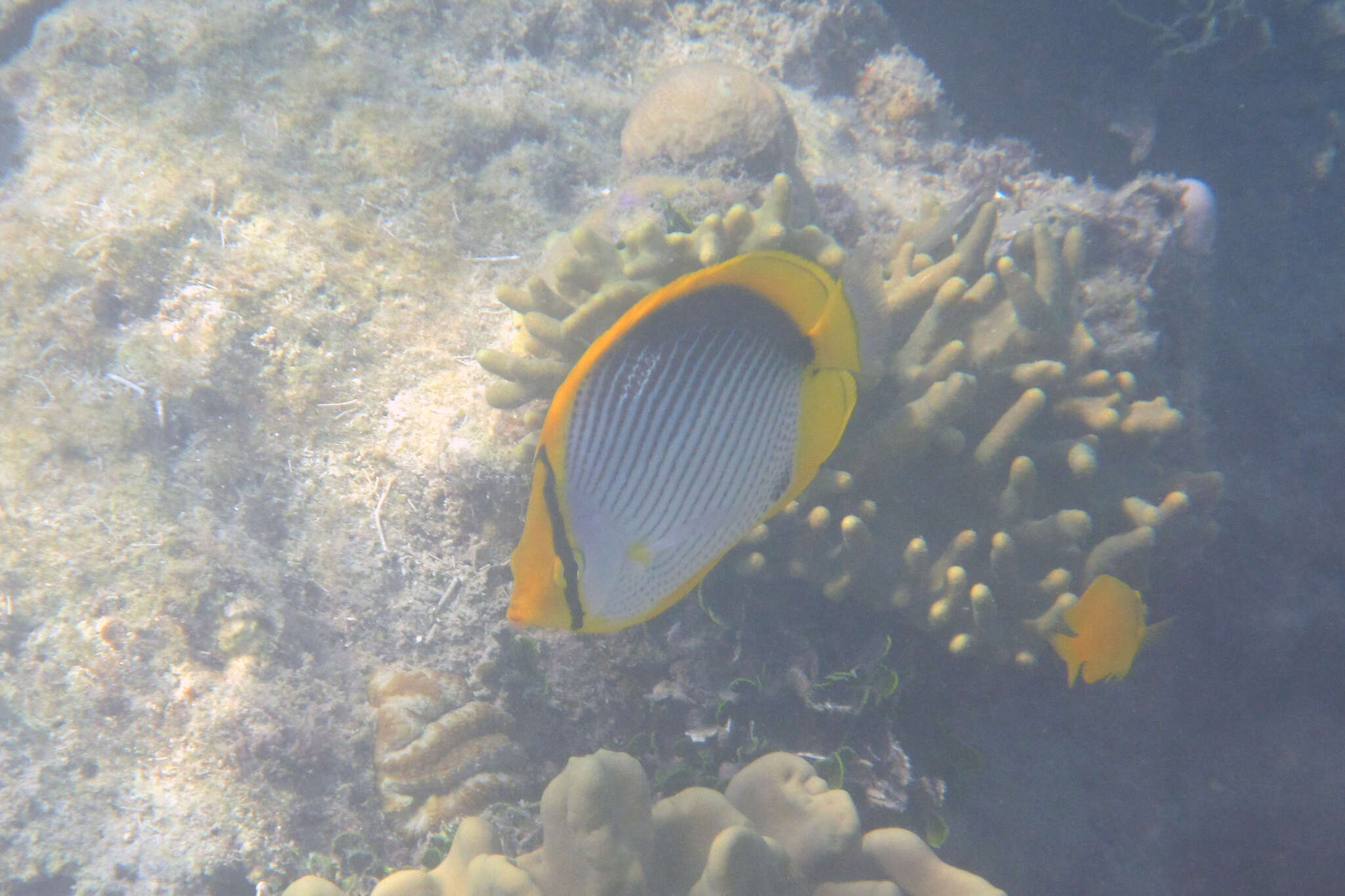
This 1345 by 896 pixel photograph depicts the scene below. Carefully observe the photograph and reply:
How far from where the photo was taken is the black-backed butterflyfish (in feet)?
3.71

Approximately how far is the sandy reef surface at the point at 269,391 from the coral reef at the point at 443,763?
0.51 ft

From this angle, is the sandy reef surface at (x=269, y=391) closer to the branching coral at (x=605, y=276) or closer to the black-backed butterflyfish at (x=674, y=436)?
the branching coral at (x=605, y=276)

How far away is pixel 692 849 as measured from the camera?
1.99m

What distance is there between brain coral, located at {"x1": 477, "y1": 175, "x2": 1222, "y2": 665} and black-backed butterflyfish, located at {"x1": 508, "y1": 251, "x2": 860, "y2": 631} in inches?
48.7

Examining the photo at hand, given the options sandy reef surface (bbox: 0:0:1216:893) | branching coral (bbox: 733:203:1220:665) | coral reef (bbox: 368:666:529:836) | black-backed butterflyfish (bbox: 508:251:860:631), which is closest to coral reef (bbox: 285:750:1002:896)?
coral reef (bbox: 368:666:529:836)

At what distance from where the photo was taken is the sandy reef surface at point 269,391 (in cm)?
307

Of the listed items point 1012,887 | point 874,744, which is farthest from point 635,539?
point 1012,887

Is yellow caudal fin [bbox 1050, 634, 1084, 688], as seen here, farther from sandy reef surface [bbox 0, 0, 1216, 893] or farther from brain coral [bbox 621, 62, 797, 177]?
brain coral [bbox 621, 62, 797, 177]

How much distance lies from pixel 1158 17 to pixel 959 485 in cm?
658

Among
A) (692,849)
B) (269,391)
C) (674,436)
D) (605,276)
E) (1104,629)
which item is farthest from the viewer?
(269,391)

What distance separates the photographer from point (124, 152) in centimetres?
473

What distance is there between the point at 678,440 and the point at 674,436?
11 mm

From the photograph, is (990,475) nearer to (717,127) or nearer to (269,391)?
(717,127)

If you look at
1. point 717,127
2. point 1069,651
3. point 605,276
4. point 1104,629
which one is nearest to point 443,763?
point 605,276
